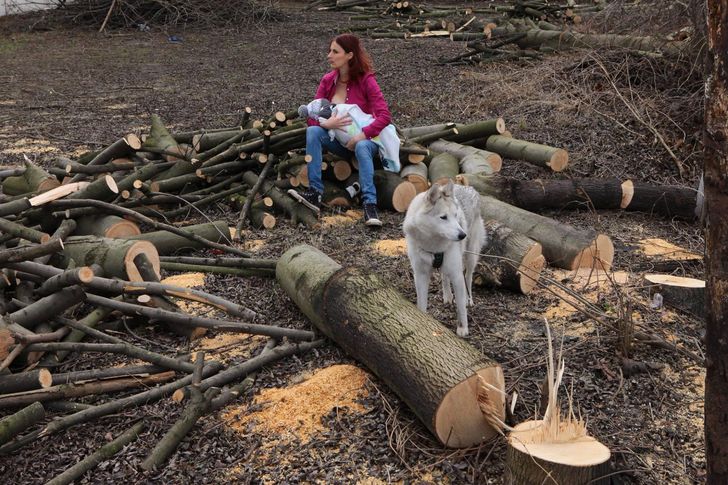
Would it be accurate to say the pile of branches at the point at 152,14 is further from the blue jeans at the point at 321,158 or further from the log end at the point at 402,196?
the log end at the point at 402,196

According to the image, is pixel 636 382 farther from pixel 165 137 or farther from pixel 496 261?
pixel 165 137

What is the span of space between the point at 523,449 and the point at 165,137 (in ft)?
19.6

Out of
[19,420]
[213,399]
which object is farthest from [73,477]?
[213,399]

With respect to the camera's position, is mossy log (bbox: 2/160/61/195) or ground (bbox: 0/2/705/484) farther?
mossy log (bbox: 2/160/61/195)

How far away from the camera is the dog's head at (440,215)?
434 cm

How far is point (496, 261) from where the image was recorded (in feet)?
17.0

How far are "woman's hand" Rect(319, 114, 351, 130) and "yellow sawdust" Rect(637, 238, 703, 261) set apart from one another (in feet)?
10.2

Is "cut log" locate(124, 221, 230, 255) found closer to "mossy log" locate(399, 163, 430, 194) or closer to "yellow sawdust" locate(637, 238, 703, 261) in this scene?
"mossy log" locate(399, 163, 430, 194)

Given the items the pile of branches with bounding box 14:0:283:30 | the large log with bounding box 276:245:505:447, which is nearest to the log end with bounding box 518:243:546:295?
the large log with bounding box 276:245:505:447

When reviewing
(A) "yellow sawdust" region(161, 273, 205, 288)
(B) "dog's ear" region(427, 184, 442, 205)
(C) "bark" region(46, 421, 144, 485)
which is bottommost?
(A) "yellow sawdust" region(161, 273, 205, 288)

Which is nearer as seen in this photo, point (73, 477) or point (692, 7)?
point (73, 477)

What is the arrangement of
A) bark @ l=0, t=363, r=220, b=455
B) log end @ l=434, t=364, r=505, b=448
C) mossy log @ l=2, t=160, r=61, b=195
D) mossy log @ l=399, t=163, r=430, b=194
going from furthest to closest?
mossy log @ l=399, t=163, r=430, b=194 < mossy log @ l=2, t=160, r=61, b=195 < bark @ l=0, t=363, r=220, b=455 < log end @ l=434, t=364, r=505, b=448

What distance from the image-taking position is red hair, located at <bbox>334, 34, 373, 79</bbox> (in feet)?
21.8

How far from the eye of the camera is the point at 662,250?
590 centimetres
